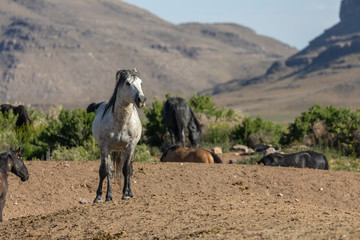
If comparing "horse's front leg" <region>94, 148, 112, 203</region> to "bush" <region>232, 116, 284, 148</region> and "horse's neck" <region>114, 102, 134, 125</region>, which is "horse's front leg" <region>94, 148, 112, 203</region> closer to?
"horse's neck" <region>114, 102, 134, 125</region>

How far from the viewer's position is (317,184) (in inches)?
478

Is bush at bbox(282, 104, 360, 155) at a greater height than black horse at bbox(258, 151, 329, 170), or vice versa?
bush at bbox(282, 104, 360, 155)

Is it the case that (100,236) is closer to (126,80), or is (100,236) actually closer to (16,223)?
(16,223)

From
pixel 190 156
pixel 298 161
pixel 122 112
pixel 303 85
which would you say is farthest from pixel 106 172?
pixel 303 85

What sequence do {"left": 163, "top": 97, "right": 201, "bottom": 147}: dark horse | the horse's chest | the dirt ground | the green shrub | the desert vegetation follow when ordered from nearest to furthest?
the dirt ground, the horse's chest, the green shrub, the desert vegetation, {"left": 163, "top": 97, "right": 201, "bottom": 147}: dark horse

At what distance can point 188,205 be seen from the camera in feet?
27.2

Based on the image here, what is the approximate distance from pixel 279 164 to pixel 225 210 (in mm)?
6597

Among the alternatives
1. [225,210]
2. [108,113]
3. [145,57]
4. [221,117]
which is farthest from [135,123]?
[145,57]

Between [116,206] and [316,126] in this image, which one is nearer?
[116,206]

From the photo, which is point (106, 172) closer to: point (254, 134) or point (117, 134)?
point (117, 134)

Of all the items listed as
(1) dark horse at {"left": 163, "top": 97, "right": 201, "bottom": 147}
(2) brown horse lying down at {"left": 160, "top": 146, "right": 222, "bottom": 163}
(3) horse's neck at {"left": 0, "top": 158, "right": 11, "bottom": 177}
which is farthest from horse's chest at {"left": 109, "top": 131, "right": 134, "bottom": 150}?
(1) dark horse at {"left": 163, "top": 97, "right": 201, "bottom": 147}

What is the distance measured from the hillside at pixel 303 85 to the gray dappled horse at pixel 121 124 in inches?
3839

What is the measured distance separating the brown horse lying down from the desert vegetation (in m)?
1.16

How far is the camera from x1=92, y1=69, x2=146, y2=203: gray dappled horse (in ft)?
29.4
